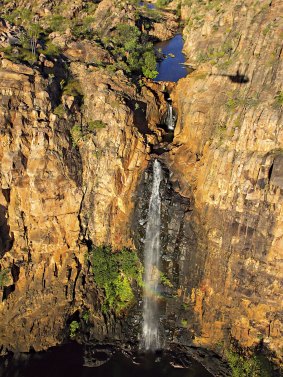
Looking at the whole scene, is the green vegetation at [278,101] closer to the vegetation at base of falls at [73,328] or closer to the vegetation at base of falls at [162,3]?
the vegetation at base of falls at [73,328]

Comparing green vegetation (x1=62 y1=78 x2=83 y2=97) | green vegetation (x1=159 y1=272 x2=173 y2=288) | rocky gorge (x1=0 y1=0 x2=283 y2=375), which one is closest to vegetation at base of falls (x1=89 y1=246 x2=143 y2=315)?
rocky gorge (x1=0 y1=0 x2=283 y2=375)

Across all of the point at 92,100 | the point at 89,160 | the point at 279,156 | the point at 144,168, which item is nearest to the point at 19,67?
the point at 92,100

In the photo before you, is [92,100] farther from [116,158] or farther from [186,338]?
[186,338]

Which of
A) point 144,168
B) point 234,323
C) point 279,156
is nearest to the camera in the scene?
point 279,156

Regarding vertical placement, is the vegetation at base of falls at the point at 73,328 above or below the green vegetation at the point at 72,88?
below

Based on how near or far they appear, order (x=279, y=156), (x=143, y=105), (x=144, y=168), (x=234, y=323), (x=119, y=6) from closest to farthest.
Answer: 1. (x=279, y=156)
2. (x=234, y=323)
3. (x=144, y=168)
4. (x=143, y=105)
5. (x=119, y=6)

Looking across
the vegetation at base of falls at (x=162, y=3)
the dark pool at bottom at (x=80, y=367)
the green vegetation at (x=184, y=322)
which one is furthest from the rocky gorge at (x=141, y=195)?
the vegetation at base of falls at (x=162, y=3)
